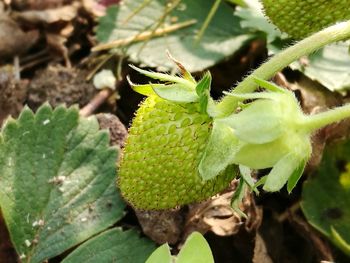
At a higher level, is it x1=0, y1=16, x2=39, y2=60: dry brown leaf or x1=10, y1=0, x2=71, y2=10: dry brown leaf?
x1=10, y1=0, x2=71, y2=10: dry brown leaf

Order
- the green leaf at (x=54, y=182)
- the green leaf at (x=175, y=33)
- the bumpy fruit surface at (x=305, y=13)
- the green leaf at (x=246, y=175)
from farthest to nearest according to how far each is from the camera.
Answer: the green leaf at (x=175, y=33)
the green leaf at (x=54, y=182)
the bumpy fruit surface at (x=305, y=13)
the green leaf at (x=246, y=175)

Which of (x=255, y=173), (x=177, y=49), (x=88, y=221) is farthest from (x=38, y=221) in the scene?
(x=177, y=49)

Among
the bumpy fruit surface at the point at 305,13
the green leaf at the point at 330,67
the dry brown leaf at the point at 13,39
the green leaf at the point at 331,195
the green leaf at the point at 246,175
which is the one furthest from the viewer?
the dry brown leaf at the point at 13,39

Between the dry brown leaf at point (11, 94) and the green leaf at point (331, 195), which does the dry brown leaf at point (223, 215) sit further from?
the dry brown leaf at point (11, 94)

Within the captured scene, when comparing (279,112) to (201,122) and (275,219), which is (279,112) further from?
(275,219)

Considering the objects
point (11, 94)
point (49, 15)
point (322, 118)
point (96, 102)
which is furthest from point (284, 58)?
point (49, 15)

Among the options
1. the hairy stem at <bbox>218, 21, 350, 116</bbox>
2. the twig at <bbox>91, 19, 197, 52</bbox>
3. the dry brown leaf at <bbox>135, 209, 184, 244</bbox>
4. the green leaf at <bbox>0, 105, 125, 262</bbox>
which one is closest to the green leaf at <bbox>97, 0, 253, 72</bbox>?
the twig at <bbox>91, 19, 197, 52</bbox>

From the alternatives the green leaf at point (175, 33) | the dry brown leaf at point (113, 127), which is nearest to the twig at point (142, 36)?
the green leaf at point (175, 33)

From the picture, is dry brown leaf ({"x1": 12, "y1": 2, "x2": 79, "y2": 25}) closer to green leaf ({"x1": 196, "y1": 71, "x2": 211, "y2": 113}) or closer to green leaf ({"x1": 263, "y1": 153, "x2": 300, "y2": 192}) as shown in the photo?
green leaf ({"x1": 196, "y1": 71, "x2": 211, "y2": 113})
